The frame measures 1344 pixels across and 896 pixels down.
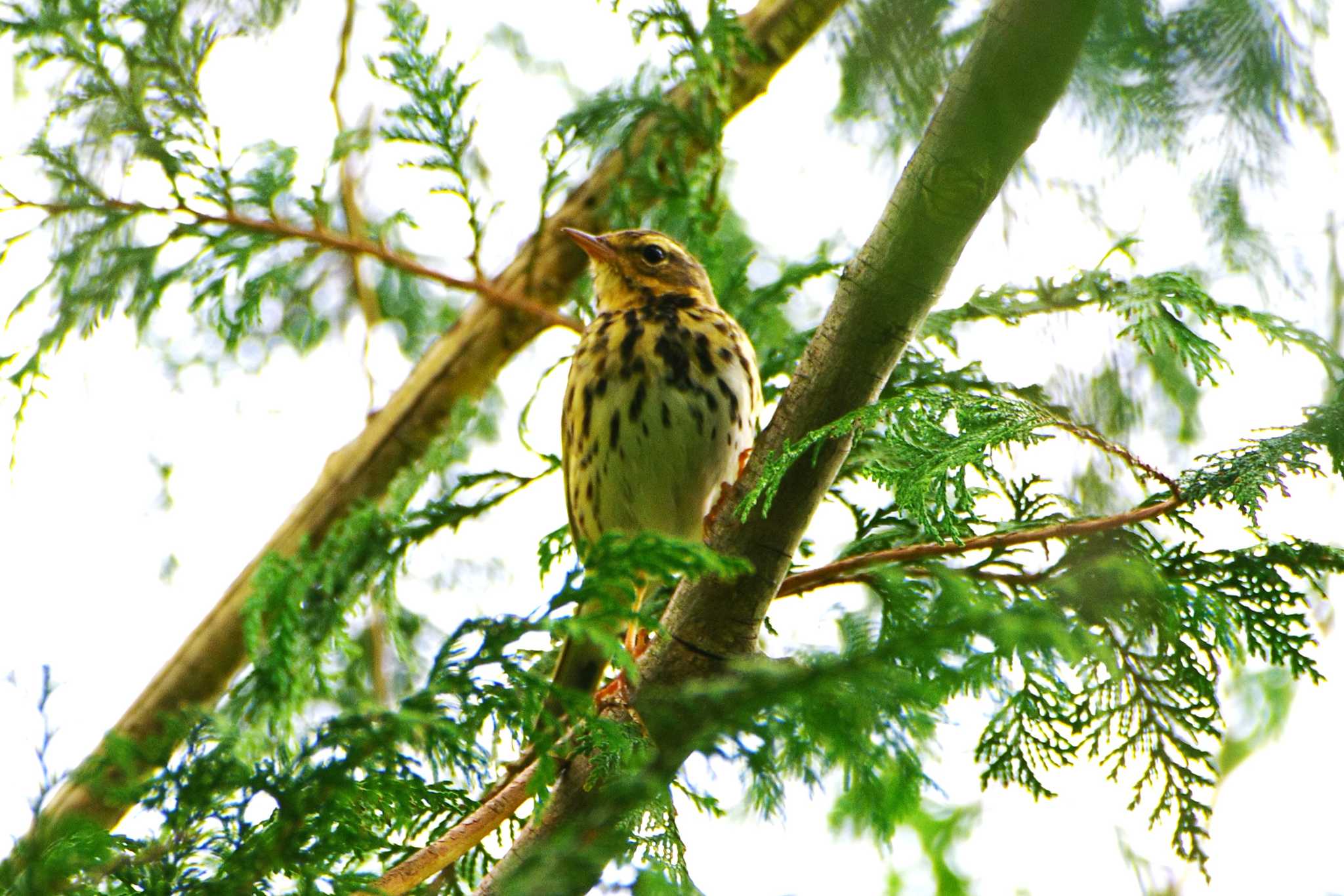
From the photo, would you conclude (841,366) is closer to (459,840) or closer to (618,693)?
(618,693)

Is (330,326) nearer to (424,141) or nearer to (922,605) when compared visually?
(424,141)

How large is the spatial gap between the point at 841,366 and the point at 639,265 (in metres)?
2.04

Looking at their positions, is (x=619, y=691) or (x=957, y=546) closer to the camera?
(x=957, y=546)

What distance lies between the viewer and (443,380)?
4.58 m

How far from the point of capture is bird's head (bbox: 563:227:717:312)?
4.35 m

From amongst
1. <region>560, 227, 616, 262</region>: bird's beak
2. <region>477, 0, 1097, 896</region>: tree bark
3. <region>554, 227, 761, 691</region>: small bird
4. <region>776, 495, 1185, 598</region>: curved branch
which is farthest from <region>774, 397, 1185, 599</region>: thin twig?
<region>560, 227, 616, 262</region>: bird's beak


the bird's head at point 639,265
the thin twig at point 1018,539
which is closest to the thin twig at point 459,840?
the thin twig at point 1018,539

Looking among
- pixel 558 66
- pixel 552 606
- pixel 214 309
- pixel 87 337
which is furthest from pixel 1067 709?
pixel 558 66

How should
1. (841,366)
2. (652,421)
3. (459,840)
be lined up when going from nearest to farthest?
(841,366) < (459,840) < (652,421)

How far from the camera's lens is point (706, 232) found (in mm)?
4211

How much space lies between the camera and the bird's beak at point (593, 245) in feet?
14.2

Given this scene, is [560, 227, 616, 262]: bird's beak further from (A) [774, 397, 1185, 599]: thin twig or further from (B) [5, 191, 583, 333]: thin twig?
(A) [774, 397, 1185, 599]: thin twig

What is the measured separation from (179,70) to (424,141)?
29.9 inches

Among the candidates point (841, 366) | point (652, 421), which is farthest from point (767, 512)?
Result: point (652, 421)
